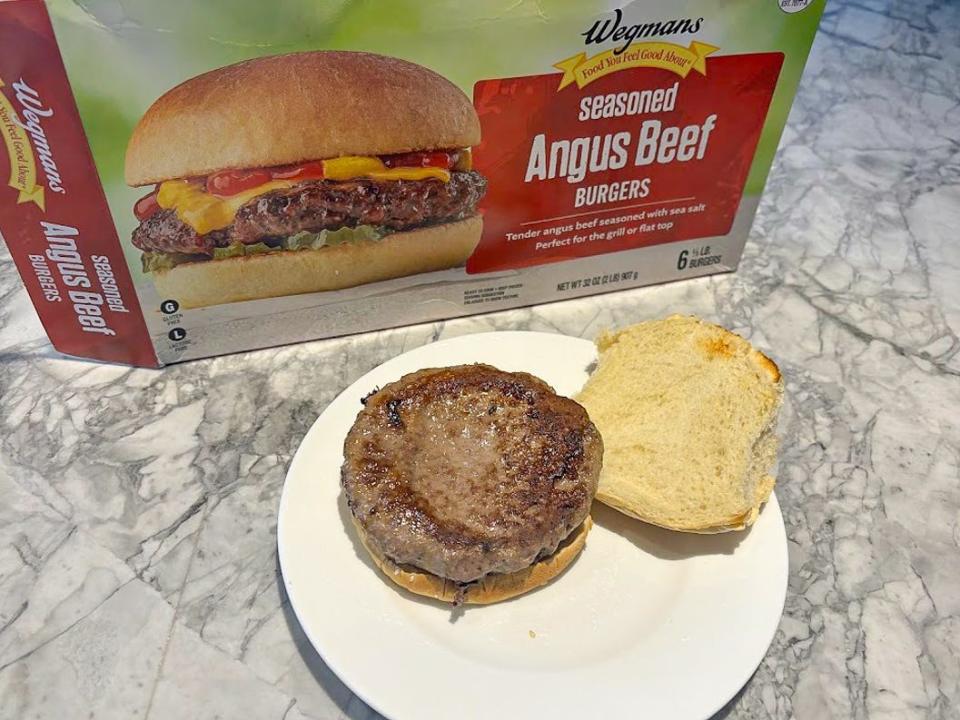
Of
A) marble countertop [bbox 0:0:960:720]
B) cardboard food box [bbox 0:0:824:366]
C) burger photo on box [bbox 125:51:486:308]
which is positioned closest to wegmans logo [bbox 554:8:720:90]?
cardboard food box [bbox 0:0:824:366]

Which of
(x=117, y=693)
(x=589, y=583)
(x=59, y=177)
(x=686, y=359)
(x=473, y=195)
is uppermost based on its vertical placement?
(x=59, y=177)

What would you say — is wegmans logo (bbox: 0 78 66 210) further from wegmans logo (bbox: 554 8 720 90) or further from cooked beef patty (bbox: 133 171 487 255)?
wegmans logo (bbox: 554 8 720 90)

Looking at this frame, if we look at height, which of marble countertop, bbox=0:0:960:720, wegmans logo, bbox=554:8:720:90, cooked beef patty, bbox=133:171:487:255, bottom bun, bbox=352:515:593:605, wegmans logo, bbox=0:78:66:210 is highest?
wegmans logo, bbox=554:8:720:90

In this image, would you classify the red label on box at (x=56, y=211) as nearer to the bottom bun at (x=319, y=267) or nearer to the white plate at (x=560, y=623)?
the bottom bun at (x=319, y=267)

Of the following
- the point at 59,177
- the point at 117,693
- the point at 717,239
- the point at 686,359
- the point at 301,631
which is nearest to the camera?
the point at 117,693

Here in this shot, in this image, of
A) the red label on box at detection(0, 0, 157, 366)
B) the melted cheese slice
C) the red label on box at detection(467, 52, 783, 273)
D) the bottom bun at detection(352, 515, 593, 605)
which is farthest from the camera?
the red label on box at detection(467, 52, 783, 273)

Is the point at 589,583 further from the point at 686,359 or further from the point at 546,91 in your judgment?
the point at 546,91

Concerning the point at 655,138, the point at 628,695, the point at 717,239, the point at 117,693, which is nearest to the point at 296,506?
the point at 117,693

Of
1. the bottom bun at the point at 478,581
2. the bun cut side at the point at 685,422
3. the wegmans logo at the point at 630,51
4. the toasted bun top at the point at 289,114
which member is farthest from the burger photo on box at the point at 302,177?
the bottom bun at the point at 478,581
